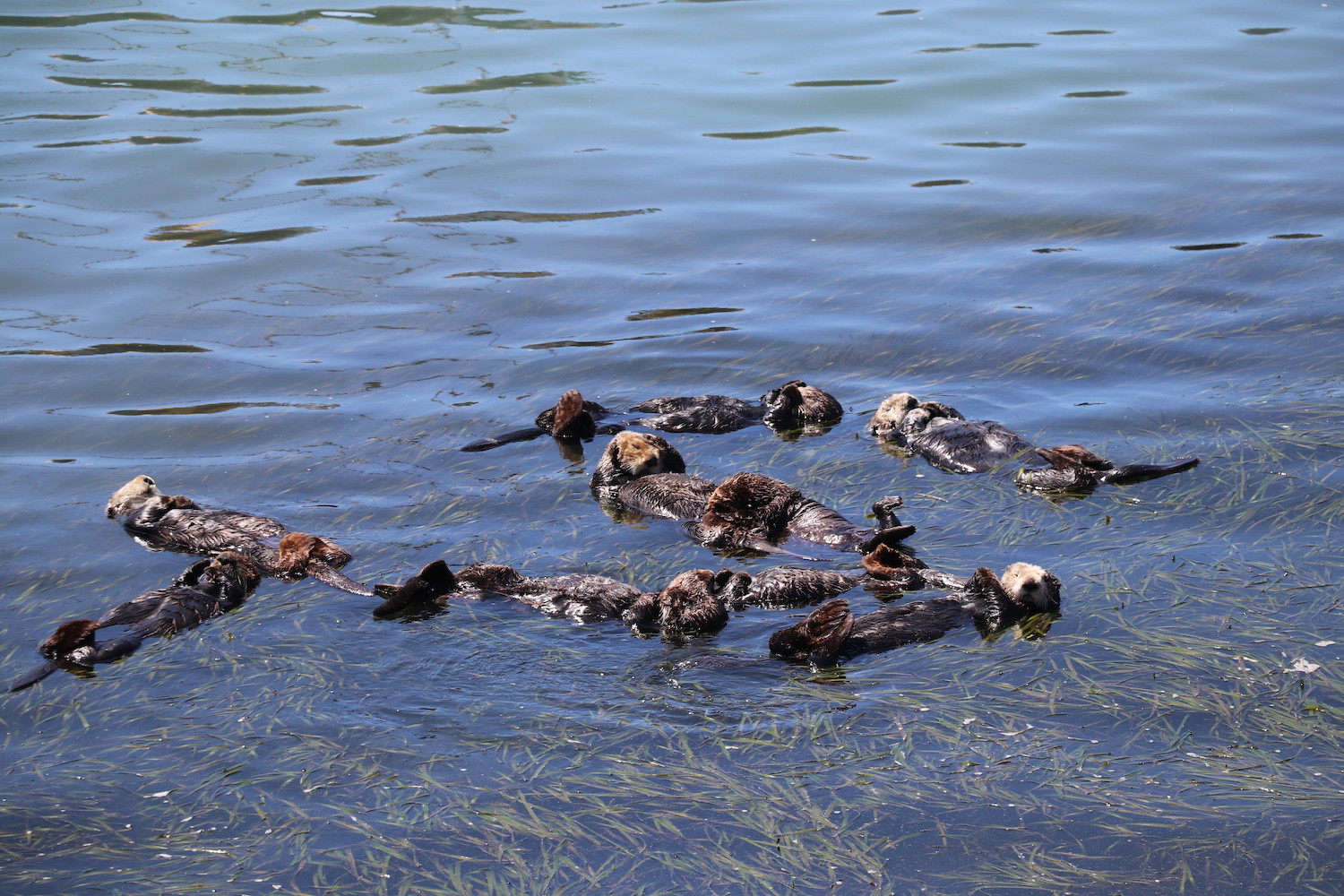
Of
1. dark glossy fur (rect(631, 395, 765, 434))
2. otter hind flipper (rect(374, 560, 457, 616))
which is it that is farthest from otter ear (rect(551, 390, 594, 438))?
otter hind flipper (rect(374, 560, 457, 616))

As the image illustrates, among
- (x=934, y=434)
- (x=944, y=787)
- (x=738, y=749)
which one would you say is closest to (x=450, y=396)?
(x=934, y=434)

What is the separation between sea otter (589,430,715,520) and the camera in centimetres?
667

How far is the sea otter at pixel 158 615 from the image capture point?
5316 mm

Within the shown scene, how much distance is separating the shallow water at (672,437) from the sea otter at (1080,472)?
10cm

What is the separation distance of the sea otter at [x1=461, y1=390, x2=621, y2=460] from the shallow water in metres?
0.13

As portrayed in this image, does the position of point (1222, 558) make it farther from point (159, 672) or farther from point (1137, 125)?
point (1137, 125)

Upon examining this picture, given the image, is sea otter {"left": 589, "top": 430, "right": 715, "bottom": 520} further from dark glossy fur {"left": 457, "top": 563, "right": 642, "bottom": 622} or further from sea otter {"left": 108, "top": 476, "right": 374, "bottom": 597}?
sea otter {"left": 108, "top": 476, "right": 374, "bottom": 597}

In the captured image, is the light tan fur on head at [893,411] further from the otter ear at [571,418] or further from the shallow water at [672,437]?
the otter ear at [571,418]

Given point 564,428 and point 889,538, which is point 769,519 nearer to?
point 889,538

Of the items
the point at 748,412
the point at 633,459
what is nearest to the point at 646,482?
the point at 633,459

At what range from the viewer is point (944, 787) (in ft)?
13.7

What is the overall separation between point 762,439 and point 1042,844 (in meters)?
4.05

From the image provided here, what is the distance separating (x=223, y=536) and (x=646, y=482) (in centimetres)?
233

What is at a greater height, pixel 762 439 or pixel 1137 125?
pixel 1137 125
